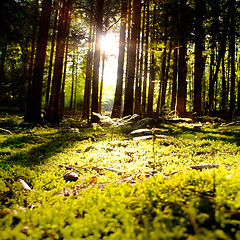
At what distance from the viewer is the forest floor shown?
1.14 metres

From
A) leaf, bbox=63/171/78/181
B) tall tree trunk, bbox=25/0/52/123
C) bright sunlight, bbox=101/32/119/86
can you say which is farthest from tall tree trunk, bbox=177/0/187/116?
bright sunlight, bbox=101/32/119/86

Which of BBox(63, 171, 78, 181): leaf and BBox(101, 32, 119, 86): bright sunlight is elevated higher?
BBox(101, 32, 119, 86): bright sunlight

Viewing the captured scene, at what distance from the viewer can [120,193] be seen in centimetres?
180

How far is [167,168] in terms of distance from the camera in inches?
118

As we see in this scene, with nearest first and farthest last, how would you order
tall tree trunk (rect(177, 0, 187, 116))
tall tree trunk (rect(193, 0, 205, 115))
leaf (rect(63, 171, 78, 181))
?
leaf (rect(63, 171, 78, 181)) < tall tree trunk (rect(193, 0, 205, 115)) < tall tree trunk (rect(177, 0, 187, 116))

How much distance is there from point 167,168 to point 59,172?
1851 mm

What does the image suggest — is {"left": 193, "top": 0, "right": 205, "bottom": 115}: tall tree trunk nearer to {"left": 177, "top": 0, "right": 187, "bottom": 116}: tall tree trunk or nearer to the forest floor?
{"left": 177, "top": 0, "right": 187, "bottom": 116}: tall tree trunk

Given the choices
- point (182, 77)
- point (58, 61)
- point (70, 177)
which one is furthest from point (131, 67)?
point (70, 177)

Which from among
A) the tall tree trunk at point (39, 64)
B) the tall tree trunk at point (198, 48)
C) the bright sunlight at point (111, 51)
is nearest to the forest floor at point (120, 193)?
the tall tree trunk at point (39, 64)

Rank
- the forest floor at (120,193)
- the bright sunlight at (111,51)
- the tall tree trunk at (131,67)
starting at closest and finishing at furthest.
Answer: the forest floor at (120,193) < the tall tree trunk at (131,67) < the bright sunlight at (111,51)

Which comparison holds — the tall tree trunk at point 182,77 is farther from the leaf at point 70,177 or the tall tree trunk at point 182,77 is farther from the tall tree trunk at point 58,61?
the leaf at point 70,177

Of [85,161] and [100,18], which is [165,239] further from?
[100,18]

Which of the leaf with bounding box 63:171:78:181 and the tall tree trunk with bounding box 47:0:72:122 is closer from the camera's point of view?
the leaf with bounding box 63:171:78:181

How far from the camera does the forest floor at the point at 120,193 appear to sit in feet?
3.75
